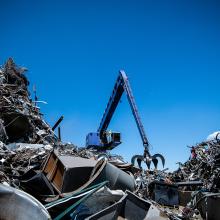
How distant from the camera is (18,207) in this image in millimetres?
3580

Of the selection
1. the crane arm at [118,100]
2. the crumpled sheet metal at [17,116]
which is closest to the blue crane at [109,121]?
the crane arm at [118,100]

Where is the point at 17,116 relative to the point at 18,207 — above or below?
above

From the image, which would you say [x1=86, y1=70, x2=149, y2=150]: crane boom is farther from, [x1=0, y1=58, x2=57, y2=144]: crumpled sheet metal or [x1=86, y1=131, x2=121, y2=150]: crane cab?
[x1=0, y1=58, x2=57, y2=144]: crumpled sheet metal

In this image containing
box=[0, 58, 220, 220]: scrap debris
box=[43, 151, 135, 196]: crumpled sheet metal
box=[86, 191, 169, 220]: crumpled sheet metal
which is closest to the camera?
box=[0, 58, 220, 220]: scrap debris

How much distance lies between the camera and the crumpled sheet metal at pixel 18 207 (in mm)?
3535

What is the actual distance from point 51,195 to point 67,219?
901mm

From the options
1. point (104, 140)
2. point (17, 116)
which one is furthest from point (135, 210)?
point (104, 140)

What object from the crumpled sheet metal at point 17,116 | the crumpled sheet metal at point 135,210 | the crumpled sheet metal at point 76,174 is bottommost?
the crumpled sheet metal at point 135,210

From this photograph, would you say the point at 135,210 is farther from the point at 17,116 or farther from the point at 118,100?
the point at 118,100

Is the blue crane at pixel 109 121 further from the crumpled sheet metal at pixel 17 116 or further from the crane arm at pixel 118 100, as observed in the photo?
the crumpled sheet metal at pixel 17 116

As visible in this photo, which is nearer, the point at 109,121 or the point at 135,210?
the point at 135,210

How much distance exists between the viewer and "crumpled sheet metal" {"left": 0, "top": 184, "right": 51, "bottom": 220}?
3.54 meters

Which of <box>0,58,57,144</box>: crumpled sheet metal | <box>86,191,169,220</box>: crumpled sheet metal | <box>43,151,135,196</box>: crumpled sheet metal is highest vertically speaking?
<box>0,58,57,144</box>: crumpled sheet metal

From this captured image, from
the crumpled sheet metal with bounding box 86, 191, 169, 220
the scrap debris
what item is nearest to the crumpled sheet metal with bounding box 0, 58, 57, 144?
the scrap debris
